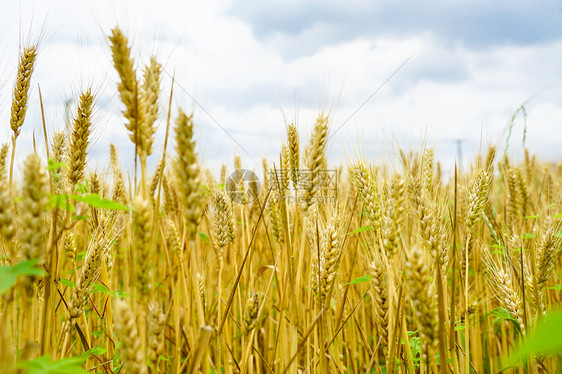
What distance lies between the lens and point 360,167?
230 cm

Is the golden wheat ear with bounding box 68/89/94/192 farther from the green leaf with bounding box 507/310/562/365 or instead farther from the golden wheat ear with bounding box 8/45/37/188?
the green leaf with bounding box 507/310/562/365

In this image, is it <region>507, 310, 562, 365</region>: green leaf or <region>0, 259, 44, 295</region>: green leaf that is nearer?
<region>507, 310, 562, 365</region>: green leaf

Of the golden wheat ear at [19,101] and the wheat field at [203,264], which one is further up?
the golden wheat ear at [19,101]

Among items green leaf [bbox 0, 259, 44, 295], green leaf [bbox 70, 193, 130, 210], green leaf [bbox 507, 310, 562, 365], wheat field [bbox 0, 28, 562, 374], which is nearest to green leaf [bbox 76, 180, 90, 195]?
wheat field [bbox 0, 28, 562, 374]

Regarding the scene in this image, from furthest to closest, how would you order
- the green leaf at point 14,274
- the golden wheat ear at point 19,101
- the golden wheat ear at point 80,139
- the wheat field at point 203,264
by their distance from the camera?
the golden wheat ear at point 19,101 → the golden wheat ear at point 80,139 → the wheat field at point 203,264 → the green leaf at point 14,274

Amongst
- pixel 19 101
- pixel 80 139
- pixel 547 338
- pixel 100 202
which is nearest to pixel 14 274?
pixel 100 202

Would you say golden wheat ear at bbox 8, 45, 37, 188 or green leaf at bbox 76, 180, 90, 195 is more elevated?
golden wheat ear at bbox 8, 45, 37, 188

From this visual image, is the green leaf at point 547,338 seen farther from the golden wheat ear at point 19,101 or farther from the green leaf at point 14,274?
the golden wheat ear at point 19,101

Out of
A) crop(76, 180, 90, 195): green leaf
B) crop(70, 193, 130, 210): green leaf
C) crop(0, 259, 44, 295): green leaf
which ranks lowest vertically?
crop(0, 259, 44, 295): green leaf

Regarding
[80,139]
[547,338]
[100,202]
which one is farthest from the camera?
[80,139]

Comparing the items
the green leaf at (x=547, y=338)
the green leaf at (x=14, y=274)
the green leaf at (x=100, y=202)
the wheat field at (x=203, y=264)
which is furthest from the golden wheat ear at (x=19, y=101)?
the green leaf at (x=547, y=338)

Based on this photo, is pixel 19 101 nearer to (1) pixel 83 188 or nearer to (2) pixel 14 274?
(1) pixel 83 188

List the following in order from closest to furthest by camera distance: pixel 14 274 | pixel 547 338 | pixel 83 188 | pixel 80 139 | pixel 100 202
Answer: pixel 547 338 → pixel 14 274 → pixel 100 202 → pixel 80 139 → pixel 83 188

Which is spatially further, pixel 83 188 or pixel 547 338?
pixel 83 188
